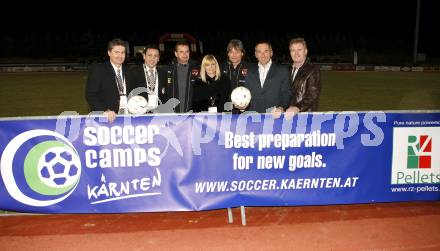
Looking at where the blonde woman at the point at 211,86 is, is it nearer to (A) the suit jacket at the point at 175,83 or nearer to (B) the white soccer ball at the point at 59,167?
(A) the suit jacket at the point at 175,83

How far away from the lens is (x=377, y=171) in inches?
203

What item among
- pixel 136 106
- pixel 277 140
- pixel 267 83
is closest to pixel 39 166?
pixel 136 106

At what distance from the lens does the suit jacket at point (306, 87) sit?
18.1ft

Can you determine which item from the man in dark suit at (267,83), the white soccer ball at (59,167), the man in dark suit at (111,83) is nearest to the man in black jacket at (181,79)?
the man in dark suit at (111,83)

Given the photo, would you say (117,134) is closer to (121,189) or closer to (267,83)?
(121,189)

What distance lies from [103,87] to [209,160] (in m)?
1.77

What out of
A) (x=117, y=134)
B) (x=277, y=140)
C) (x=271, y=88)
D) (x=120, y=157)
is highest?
(x=271, y=88)

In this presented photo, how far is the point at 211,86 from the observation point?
18.4 feet

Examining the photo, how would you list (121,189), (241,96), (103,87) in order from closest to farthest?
(121,189), (241,96), (103,87)

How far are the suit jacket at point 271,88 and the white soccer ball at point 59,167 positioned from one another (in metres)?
2.41

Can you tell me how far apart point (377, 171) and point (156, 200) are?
2.69m

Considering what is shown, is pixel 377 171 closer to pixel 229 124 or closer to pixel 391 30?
pixel 229 124

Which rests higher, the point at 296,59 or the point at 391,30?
the point at 391,30

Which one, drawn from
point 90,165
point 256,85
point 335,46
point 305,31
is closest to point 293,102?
point 256,85
